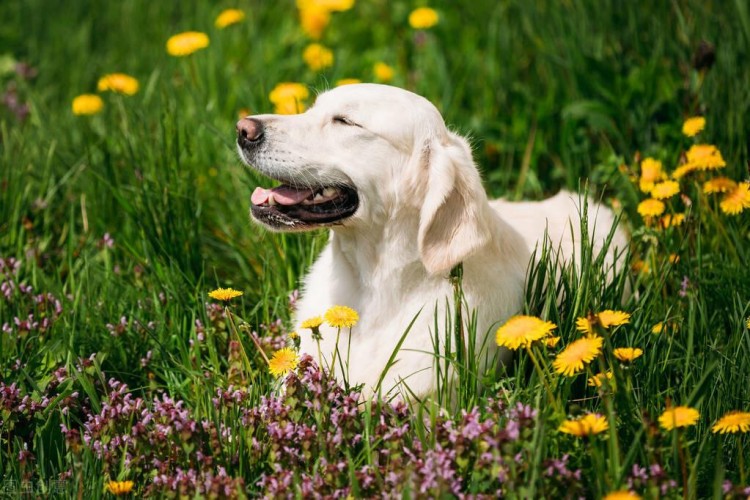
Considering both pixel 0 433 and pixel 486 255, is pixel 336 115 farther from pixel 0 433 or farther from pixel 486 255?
pixel 0 433

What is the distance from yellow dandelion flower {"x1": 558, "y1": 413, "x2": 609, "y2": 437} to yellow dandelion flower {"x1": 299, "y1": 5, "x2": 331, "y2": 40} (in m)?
3.71

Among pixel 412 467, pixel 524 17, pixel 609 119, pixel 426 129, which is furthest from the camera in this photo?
pixel 524 17

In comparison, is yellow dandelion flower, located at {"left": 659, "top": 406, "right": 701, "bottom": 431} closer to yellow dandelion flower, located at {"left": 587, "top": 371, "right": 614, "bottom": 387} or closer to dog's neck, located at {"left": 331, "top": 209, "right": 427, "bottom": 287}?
yellow dandelion flower, located at {"left": 587, "top": 371, "right": 614, "bottom": 387}

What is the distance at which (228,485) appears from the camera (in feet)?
6.97

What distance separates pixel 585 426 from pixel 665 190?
142 cm

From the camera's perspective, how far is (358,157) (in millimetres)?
2932

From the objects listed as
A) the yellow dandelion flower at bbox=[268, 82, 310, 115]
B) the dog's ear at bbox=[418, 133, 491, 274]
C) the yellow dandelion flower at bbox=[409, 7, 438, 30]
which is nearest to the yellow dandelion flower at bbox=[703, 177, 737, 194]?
Result: the dog's ear at bbox=[418, 133, 491, 274]

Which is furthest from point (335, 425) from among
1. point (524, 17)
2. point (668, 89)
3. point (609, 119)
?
point (524, 17)

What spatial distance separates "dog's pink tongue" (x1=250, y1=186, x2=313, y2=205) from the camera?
300cm

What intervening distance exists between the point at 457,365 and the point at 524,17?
3009mm

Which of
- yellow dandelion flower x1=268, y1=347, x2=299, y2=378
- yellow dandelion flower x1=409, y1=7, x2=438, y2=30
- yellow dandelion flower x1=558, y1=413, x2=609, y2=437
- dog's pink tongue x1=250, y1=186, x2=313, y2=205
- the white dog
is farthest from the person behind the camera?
yellow dandelion flower x1=409, y1=7, x2=438, y2=30

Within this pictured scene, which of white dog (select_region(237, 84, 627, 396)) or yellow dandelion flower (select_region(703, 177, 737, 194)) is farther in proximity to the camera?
yellow dandelion flower (select_region(703, 177, 737, 194))

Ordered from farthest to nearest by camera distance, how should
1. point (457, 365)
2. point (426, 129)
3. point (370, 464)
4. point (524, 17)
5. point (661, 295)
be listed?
point (524, 17) → point (661, 295) → point (426, 129) → point (457, 365) → point (370, 464)

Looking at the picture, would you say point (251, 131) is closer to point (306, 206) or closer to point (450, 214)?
point (306, 206)
